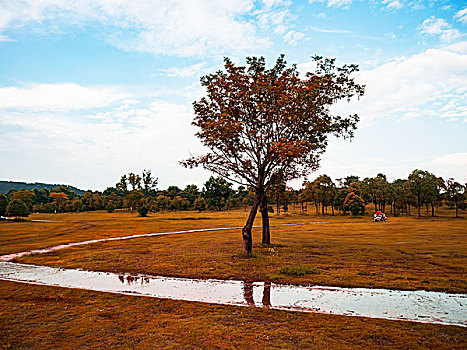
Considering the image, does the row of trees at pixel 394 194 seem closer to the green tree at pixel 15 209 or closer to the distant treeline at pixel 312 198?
the distant treeline at pixel 312 198

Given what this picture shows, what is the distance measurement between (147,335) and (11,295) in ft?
27.4

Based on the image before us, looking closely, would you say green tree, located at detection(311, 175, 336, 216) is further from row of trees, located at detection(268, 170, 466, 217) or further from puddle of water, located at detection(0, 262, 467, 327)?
puddle of water, located at detection(0, 262, 467, 327)

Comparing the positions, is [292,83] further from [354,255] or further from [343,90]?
[354,255]

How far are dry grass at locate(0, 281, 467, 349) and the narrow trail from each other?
0.90 metres

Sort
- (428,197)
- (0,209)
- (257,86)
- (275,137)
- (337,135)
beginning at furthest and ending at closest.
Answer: (428,197) → (0,209) → (337,135) → (275,137) → (257,86)

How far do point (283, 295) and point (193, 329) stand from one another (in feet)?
17.1

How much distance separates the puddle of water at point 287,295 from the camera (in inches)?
432

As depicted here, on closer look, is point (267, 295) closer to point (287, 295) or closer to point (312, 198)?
point (287, 295)

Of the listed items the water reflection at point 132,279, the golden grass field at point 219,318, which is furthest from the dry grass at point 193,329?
the water reflection at point 132,279

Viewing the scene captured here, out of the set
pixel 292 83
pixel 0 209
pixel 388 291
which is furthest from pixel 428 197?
pixel 0 209

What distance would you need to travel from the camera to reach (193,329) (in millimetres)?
→ 9273

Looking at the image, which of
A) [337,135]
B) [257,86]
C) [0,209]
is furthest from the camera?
[0,209]

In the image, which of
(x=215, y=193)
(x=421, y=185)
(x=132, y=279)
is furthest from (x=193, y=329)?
(x=215, y=193)

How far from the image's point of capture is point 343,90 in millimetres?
24609
